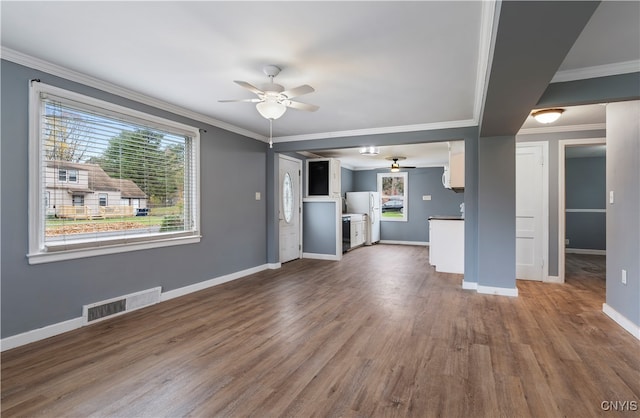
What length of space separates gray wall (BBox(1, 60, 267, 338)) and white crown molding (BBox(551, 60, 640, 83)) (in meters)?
4.04

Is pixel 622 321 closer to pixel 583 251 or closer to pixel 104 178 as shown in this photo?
pixel 104 178

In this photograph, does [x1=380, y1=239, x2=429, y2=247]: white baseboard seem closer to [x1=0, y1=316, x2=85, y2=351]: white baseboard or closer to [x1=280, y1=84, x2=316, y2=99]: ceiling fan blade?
[x1=280, y1=84, x2=316, y2=99]: ceiling fan blade

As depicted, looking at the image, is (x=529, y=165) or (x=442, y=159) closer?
(x=529, y=165)

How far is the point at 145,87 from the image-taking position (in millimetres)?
3346

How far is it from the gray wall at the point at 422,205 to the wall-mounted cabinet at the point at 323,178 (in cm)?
310

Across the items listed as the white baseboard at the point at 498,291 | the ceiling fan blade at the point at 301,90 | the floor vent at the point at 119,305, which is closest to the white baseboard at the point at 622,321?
the white baseboard at the point at 498,291

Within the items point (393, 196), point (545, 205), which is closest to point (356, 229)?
point (393, 196)

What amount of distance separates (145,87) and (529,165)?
17.3 feet

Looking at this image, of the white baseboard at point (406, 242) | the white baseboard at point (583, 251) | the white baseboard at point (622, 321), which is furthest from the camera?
the white baseboard at point (406, 242)

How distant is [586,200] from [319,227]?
21.1 feet

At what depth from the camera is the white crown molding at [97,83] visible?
2617 millimetres

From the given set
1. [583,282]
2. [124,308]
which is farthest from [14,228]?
[583,282]

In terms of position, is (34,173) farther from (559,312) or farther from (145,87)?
(559,312)

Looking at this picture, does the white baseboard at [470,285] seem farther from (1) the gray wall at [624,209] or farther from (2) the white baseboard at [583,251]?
(2) the white baseboard at [583,251]
